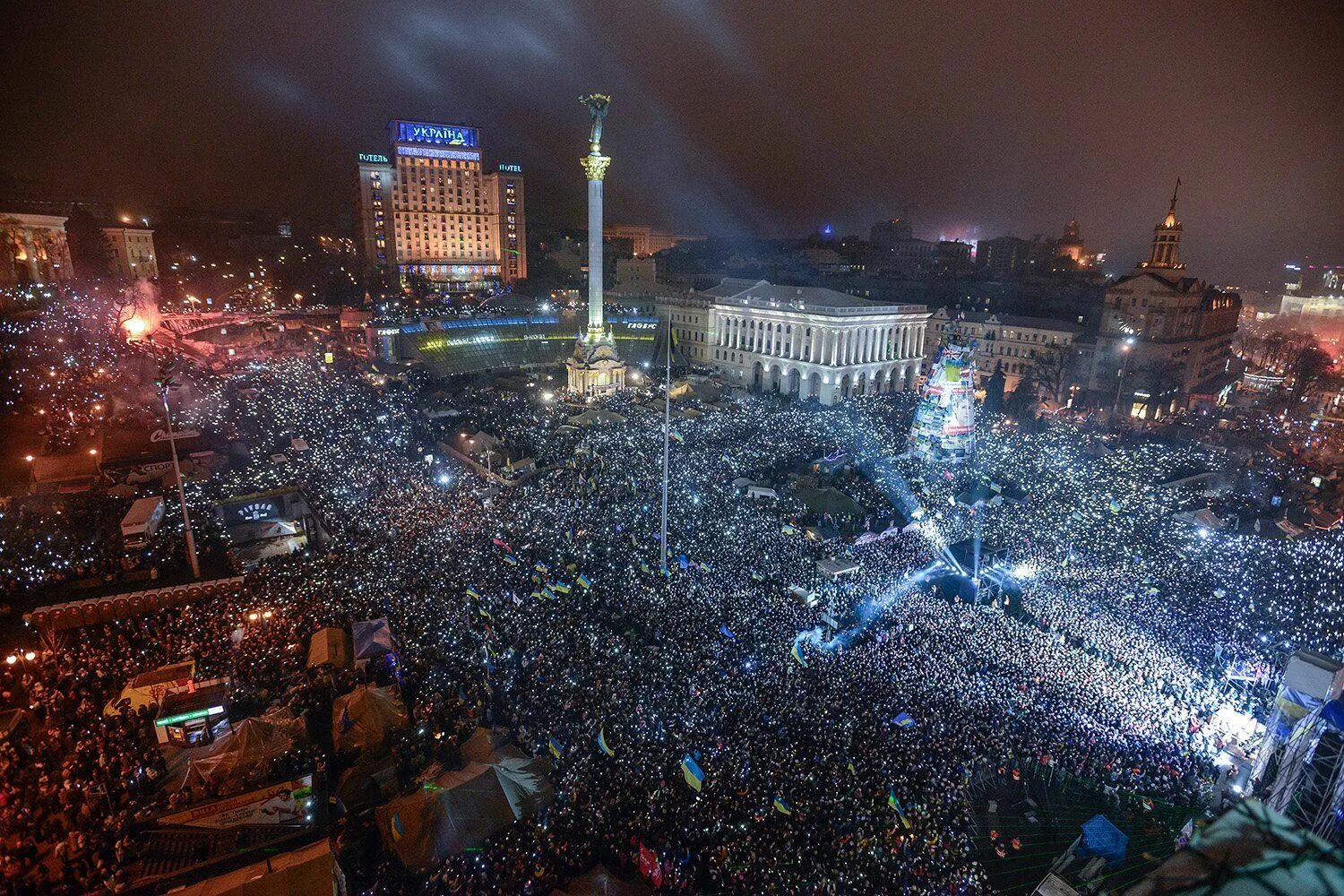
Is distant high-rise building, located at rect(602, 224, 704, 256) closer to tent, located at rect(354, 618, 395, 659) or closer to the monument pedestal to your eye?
the monument pedestal

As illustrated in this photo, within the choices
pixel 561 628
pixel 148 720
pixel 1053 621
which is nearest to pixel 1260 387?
pixel 1053 621

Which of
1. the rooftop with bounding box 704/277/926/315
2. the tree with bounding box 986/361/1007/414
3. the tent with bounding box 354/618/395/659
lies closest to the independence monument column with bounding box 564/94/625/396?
the rooftop with bounding box 704/277/926/315

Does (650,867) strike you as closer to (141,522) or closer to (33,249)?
(141,522)

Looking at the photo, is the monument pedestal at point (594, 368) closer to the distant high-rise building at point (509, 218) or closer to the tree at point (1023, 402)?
the tree at point (1023, 402)

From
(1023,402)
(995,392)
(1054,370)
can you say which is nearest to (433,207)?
(995,392)

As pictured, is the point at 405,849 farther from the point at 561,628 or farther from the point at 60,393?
the point at 60,393

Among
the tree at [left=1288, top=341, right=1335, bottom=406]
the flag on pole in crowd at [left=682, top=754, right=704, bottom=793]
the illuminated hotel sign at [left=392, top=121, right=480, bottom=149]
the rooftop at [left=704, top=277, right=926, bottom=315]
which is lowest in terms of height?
the flag on pole in crowd at [left=682, top=754, right=704, bottom=793]

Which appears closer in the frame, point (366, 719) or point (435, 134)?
point (366, 719)
